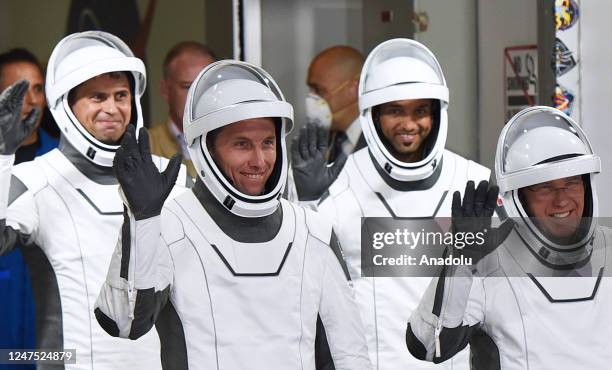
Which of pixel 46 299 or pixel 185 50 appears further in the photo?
pixel 185 50

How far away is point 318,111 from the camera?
3916 mm

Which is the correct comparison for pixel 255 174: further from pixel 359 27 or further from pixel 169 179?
pixel 359 27

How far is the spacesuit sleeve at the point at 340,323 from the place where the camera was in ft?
7.95

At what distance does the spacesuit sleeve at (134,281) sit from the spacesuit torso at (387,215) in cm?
88

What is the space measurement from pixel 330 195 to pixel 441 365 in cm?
53

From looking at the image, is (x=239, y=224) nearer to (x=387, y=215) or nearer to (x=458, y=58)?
(x=387, y=215)

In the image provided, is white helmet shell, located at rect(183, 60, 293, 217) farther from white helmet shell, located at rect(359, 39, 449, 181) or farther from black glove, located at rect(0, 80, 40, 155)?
white helmet shell, located at rect(359, 39, 449, 181)

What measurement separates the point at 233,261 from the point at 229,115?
0.30 metres

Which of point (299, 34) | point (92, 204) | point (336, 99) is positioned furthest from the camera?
point (299, 34)

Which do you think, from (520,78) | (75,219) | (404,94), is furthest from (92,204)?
(520,78)

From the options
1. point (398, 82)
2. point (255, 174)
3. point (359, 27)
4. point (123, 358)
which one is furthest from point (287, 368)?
point (359, 27)

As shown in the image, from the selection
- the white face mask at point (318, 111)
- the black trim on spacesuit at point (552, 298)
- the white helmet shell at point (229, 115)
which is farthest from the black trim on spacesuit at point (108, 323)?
the white face mask at point (318, 111)

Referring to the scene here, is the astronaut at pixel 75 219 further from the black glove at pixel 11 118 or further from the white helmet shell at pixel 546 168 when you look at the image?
the white helmet shell at pixel 546 168

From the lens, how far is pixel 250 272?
2.37m
